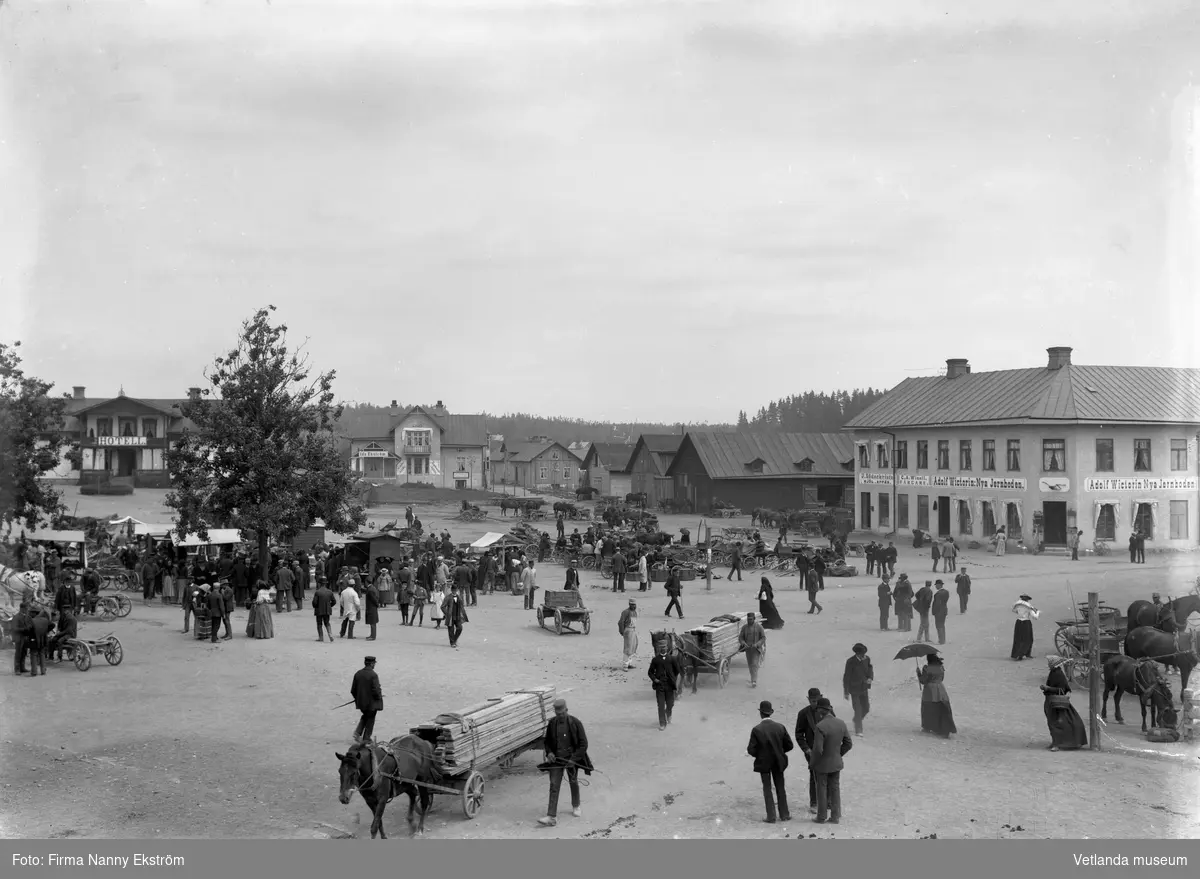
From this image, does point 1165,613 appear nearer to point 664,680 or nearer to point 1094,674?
point 1094,674

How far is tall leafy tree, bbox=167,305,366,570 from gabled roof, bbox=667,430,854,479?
40.2 meters

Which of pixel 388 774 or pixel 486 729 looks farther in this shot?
pixel 486 729

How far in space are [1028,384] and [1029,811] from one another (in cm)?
3723

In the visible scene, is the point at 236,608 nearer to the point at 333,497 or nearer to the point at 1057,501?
the point at 333,497

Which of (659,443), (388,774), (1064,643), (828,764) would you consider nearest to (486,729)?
(388,774)

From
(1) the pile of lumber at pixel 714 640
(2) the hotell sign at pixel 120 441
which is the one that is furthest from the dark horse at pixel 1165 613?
(2) the hotell sign at pixel 120 441

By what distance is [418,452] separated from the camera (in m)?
86.6

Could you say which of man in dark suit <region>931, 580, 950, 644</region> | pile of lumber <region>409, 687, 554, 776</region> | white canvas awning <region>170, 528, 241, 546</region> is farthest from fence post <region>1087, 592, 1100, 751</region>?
white canvas awning <region>170, 528, 241, 546</region>

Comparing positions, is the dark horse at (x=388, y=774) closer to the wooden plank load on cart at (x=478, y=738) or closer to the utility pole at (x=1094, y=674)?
the wooden plank load on cart at (x=478, y=738)

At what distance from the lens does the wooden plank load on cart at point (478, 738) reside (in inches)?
447

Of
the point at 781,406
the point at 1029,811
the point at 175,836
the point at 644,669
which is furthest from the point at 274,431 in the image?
the point at 781,406

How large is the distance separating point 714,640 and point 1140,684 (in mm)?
7157

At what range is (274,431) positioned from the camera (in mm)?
29516

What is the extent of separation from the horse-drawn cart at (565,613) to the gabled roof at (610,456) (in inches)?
2581
